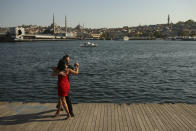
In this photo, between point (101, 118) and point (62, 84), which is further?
point (101, 118)

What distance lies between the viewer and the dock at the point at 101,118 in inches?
231

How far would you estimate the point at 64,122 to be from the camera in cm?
621

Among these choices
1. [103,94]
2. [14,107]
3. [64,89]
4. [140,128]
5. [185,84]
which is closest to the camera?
[140,128]

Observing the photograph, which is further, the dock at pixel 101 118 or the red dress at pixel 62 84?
the red dress at pixel 62 84

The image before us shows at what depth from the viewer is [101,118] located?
257 inches

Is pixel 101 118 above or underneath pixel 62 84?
underneath

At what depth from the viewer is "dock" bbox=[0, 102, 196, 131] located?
586 centimetres

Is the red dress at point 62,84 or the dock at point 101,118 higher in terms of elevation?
the red dress at point 62,84

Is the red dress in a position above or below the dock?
above

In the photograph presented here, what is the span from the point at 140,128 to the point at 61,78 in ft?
8.40

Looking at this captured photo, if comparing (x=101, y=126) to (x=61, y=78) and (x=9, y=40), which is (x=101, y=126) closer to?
(x=61, y=78)

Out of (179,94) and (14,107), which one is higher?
(14,107)

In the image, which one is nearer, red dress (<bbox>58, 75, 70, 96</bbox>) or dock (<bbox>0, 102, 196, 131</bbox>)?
dock (<bbox>0, 102, 196, 131</bbox>)

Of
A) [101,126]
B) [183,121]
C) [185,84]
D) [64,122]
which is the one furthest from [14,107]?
[185,84]
